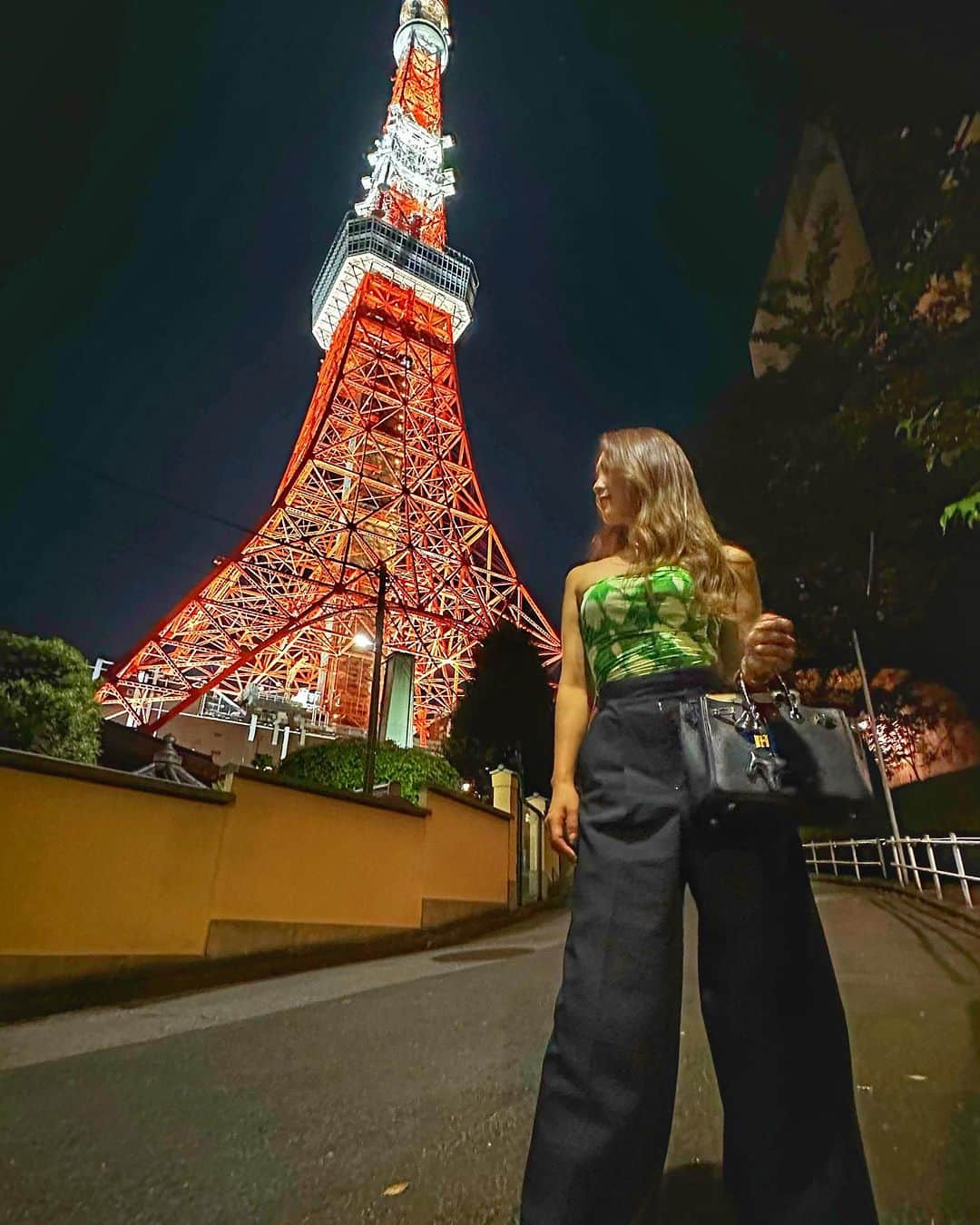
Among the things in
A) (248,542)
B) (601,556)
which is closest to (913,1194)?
(601,556)

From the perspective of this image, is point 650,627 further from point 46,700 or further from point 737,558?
point 46,700

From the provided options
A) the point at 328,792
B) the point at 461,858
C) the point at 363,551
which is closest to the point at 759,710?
the point at 328,792

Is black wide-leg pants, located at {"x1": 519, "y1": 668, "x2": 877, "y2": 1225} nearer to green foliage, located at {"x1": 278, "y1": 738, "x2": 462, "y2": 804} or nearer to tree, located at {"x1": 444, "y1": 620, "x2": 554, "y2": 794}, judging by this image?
green foliage, located at {"x1": 278, "y1": 738, "x2": 462, "y2": 804}

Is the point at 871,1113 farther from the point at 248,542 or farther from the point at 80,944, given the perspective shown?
the point at 248,542

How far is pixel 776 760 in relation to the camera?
3.44 ft

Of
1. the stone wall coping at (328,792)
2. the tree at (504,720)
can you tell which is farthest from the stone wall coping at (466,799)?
the tree at (504,720)

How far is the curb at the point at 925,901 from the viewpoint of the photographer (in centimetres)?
526

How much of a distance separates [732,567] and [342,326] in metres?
35.9

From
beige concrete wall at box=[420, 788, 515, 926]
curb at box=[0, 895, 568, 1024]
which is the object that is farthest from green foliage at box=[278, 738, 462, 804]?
curb at box=[0, 895, 568, 1024]

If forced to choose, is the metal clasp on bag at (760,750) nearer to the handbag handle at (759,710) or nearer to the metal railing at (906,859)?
the handbag handle at (759,710)

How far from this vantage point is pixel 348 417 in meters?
28.7

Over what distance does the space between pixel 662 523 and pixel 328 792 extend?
4589mm

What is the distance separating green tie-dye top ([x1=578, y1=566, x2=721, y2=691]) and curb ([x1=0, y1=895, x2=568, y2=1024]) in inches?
148

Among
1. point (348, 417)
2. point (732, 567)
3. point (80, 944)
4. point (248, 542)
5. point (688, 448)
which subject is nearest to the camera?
point (732, 567)
